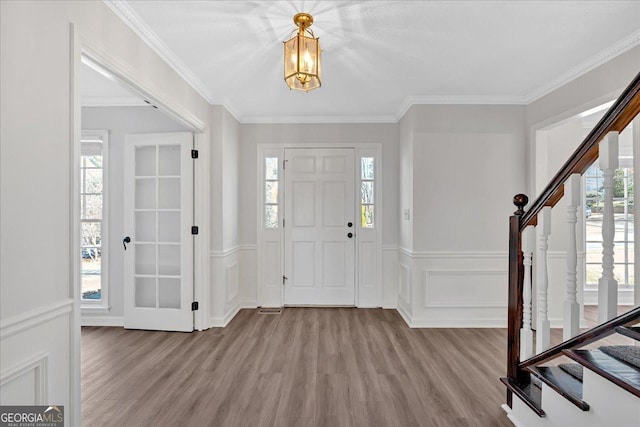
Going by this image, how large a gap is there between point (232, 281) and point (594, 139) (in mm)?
3821

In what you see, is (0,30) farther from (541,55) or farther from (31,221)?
(541,55)

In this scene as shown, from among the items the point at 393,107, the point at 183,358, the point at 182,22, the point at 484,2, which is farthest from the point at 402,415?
the point at 393,107

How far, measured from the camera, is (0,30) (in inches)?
53.9

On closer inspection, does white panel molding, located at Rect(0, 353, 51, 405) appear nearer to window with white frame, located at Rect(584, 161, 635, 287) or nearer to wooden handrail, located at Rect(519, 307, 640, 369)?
wooden handrail, located at Rect(519, 307, 640, 369)

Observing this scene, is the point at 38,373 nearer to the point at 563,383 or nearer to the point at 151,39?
the point at 151,39

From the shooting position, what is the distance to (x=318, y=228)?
15.6 feet

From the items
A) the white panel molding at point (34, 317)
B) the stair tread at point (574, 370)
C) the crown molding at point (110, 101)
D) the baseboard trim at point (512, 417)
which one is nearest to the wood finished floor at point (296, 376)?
the baseboard trim at point (512, 417)

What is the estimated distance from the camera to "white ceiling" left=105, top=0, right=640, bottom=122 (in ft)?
7.42

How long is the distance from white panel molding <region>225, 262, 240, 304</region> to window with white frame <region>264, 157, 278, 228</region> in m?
0.79

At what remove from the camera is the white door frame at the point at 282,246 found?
15.5 ft

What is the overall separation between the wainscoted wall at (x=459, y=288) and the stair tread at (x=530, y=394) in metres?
1.70

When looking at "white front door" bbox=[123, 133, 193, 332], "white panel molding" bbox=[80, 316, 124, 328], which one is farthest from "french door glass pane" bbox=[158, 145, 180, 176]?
"white panel molding" bbox=[80, 316, 124, 328]

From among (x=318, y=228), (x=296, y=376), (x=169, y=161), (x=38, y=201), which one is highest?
(x=169, y=161)

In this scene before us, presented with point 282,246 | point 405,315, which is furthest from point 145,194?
point 405,315
